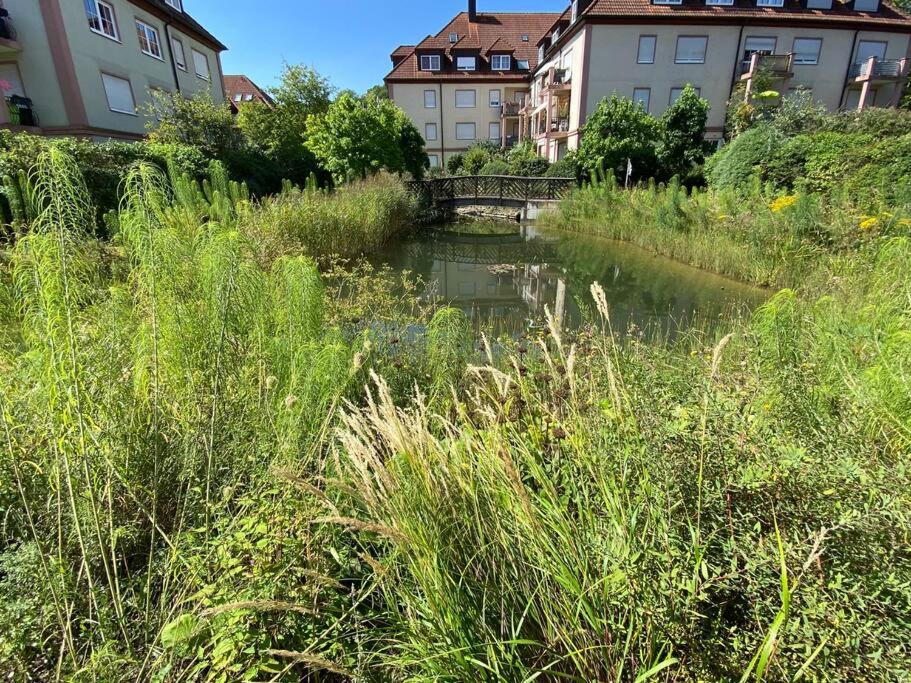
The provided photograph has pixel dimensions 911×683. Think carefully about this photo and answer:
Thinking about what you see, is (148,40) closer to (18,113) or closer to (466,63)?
(18,113)

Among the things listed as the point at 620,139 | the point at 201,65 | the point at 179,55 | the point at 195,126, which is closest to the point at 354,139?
the point at 195,126

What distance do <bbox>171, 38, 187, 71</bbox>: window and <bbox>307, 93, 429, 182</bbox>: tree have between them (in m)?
8.03

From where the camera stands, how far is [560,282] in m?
9.17

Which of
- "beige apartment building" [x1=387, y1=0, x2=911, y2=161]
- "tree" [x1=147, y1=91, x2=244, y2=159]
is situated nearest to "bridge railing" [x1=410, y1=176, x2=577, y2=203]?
"beige apartment building" [x1=387, y1=0, x2=911, y2=161]

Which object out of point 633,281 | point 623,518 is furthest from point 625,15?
point 623,518

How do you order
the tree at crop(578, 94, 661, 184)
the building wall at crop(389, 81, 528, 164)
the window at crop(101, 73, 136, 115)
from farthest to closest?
1. the building wall at crop(389, 81, 528, 164)
2. the tree at crop(578, 94, 661, 184)
3. the window at crop(101, 73, 136, 115)

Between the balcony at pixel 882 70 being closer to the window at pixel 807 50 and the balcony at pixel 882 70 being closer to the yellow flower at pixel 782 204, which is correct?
the window at pixel 807 50

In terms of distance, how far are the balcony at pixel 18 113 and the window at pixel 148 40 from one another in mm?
4899

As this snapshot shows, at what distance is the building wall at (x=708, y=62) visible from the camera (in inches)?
843

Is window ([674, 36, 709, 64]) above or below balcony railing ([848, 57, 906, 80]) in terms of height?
above

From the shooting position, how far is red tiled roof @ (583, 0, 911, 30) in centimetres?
2086

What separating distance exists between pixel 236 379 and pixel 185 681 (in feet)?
4.26

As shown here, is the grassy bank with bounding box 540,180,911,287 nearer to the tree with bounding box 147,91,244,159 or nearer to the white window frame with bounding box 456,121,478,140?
the tree with bounding box 147,91,244,159

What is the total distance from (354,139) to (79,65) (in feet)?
27.6
